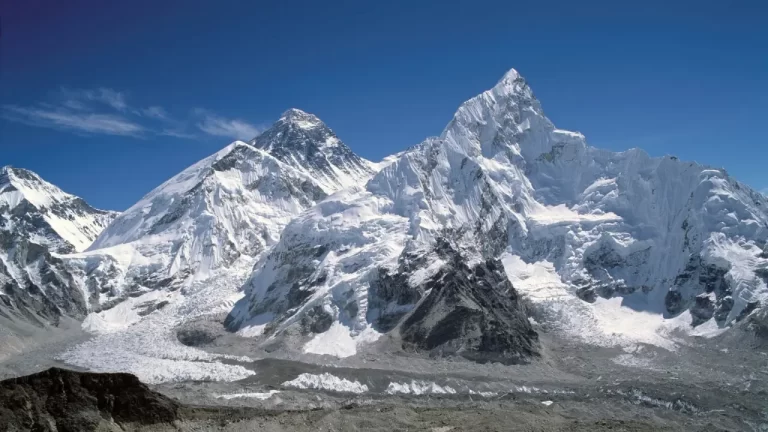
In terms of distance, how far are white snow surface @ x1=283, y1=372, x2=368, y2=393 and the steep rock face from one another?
207ft

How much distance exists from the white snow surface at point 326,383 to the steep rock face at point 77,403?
63235mm

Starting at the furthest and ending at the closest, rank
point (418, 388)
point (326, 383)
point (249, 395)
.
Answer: point (326, 383)
point (418, 388)
point (249, 395)

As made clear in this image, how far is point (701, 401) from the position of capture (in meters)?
152

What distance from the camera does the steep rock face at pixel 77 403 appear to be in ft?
298

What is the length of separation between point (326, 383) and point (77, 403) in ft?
261

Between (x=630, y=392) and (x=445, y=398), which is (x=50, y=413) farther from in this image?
(x=630, y=392)

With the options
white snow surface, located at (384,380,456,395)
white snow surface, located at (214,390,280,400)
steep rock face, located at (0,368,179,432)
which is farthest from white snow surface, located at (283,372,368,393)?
steep rock face, located at (0,368,179,432)

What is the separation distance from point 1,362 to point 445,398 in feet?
397

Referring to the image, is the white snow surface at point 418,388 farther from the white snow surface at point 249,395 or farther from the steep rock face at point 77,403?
the steep rock face at point 77,403

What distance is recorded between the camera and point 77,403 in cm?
9425

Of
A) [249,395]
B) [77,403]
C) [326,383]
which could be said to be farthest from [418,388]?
[77,403]

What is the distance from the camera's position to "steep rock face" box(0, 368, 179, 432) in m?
90.8

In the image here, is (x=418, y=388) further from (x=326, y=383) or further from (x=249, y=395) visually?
(x=249, y=395)

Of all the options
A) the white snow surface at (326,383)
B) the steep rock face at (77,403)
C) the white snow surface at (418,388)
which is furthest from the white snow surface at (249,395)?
the steep rock face at (77,403)
